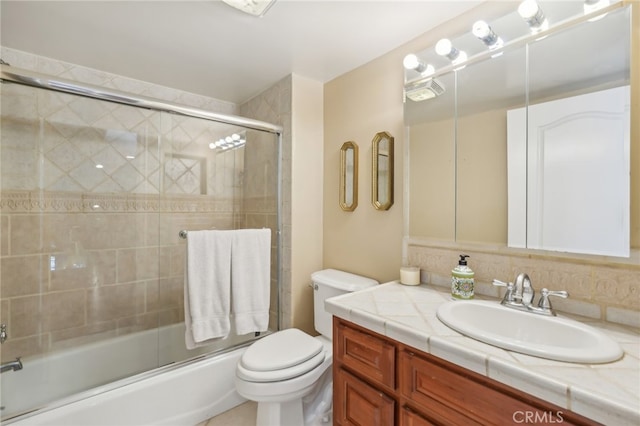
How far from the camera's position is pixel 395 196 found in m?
1.68

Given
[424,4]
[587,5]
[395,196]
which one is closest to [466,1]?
[424,4]

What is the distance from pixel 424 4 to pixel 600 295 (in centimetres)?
139

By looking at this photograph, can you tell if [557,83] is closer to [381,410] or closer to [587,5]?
[587,5]

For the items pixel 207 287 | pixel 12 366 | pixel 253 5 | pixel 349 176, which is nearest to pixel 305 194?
pixel 349 176

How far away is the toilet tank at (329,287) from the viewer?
1.71 meters

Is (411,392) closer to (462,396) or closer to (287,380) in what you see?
(462,396)

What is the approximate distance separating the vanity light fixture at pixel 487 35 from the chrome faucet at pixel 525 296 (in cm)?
98

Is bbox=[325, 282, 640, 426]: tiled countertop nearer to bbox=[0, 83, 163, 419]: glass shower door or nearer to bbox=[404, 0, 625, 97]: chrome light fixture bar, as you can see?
bbox=[404, 0, 625, 97]: chrome light fixture bar

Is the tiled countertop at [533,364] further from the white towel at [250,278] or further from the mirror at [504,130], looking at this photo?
the white towel at [250,278]

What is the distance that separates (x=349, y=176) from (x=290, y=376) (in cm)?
123

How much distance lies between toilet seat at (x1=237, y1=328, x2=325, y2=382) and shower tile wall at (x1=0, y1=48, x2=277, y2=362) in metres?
0.78

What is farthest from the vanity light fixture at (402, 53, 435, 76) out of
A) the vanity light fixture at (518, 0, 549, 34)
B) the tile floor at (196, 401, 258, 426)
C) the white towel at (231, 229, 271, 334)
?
the tile floor at (196, 401, 258, 426)

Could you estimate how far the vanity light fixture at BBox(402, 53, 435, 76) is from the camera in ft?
4.87

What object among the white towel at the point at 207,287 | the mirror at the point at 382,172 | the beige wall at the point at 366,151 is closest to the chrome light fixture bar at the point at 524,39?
the beige wall at the point at 366,151
